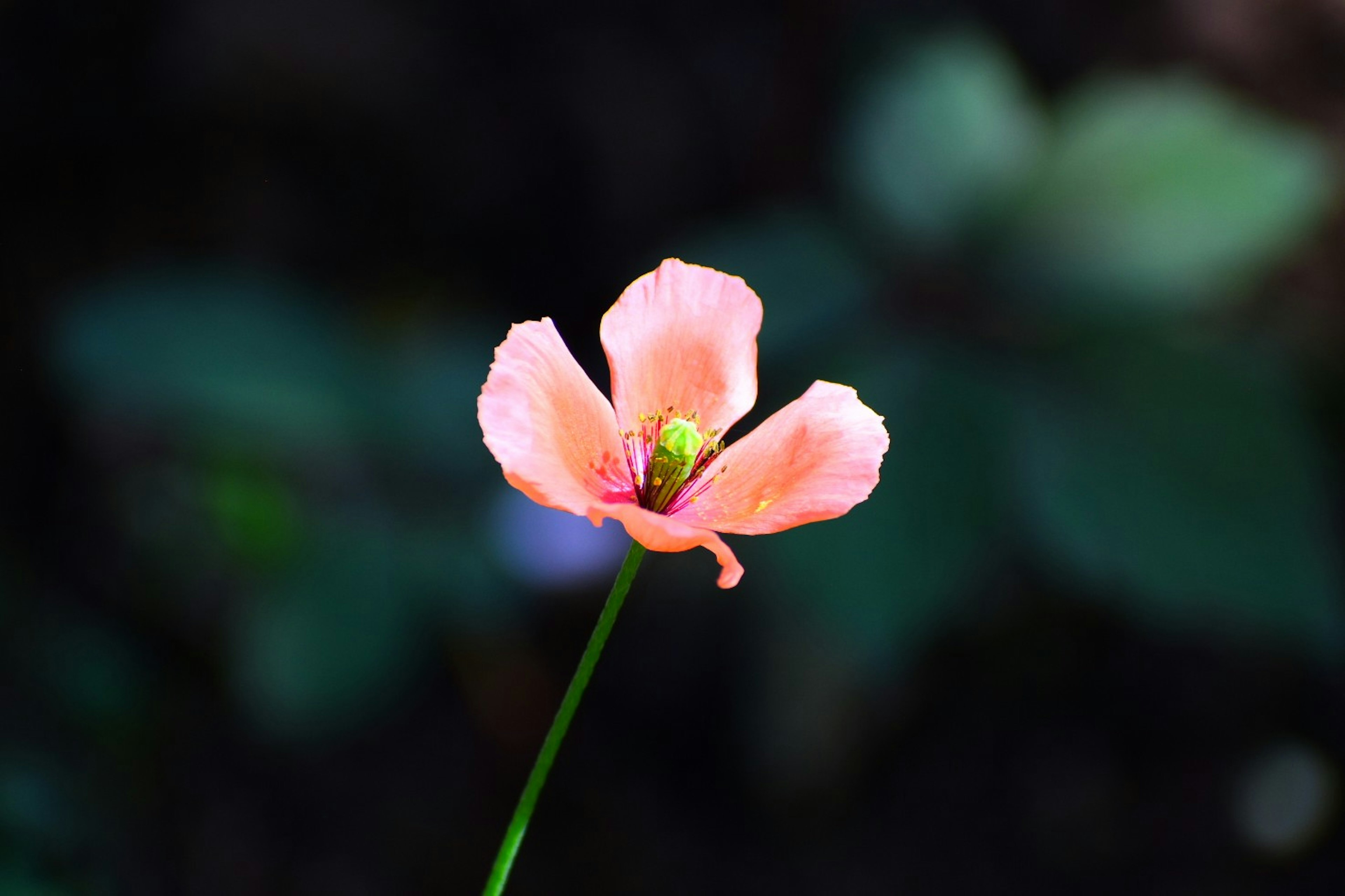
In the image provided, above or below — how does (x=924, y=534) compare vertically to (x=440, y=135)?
below

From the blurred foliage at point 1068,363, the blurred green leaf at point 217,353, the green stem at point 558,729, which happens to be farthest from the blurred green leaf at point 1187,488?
the green stem at point 558,729

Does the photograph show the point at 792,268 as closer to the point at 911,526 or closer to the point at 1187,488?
the point at 911,526

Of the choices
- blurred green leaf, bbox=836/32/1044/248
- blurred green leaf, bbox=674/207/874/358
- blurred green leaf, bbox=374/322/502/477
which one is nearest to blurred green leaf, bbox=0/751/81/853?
blurred green leaf, bbox=374/322/502/477

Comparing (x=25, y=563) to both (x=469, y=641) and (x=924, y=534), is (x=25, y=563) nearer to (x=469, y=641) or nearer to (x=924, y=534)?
(x=469, y=641)

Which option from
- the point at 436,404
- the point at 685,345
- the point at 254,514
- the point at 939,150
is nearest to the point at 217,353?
the point at 254,514

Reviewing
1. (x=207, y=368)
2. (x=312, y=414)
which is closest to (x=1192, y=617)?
(x=312, y=414)
